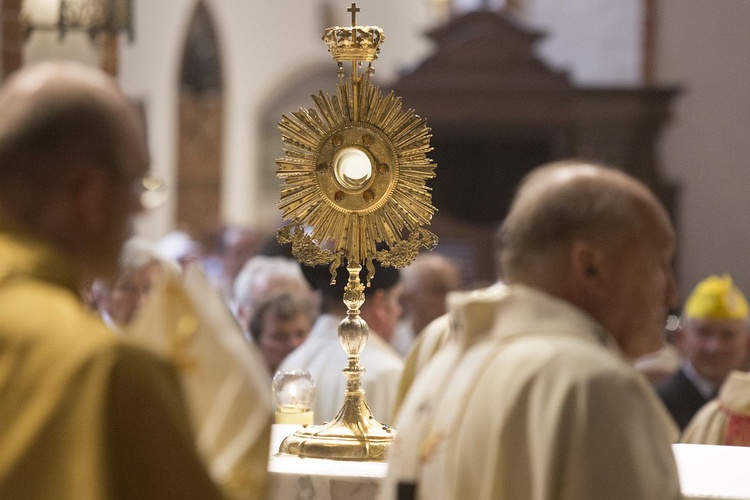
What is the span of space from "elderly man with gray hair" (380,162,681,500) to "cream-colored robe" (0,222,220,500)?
0.68 m

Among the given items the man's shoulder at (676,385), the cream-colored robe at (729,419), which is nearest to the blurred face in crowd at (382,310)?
the cream-colored robe at (729,419)

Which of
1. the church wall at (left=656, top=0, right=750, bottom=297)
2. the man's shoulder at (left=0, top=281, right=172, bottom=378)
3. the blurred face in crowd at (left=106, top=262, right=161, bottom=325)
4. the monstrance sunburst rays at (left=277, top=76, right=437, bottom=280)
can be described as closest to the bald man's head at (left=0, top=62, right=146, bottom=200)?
the man's shoulder at (left=0, top=281, right=172, bottom=378)

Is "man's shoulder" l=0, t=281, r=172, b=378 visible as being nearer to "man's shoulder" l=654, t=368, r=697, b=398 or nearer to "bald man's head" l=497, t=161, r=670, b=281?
"bald man's head" l=497, t=161, r=670, b=281

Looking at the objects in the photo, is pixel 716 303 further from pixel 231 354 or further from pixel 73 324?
pixel 73 324

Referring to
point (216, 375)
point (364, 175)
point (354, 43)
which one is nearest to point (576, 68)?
point (354, 43)

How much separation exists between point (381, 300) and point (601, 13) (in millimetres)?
10478

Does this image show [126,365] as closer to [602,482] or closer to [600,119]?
[602,482]

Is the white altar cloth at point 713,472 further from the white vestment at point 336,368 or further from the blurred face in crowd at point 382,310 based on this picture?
the blurred face in crowd at point 382,310

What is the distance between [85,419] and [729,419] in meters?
3.61

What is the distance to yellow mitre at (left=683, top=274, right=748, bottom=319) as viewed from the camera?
22.2 ft

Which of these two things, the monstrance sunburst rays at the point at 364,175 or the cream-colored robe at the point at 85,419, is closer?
the cream-colored robe at the point at 85,419

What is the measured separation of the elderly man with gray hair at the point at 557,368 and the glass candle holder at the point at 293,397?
158 cm

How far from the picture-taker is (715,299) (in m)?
6.84

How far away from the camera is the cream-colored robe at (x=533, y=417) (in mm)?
2281
